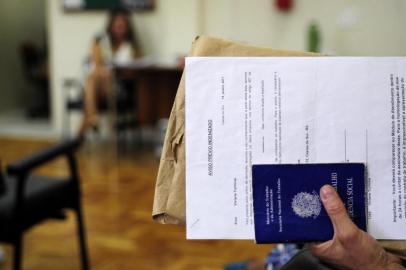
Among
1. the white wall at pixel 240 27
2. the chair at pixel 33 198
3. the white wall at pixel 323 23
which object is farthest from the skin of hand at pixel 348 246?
the white wall at pixel 323 23

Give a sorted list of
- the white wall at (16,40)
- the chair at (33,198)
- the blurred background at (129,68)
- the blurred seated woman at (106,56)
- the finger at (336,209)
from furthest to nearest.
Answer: the white wall at (16,40)
the blurred seated woman at (106,56)
the blurred background at (129,68)
the chair at (33,198)
the finger at (336,209)

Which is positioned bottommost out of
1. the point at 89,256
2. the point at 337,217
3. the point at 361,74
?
the point at 89,256

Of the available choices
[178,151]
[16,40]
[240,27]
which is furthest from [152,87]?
[178,151]

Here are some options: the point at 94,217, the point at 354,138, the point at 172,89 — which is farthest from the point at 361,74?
the point at 172,89

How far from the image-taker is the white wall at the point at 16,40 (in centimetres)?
674

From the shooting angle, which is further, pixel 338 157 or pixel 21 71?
pixel 21 71

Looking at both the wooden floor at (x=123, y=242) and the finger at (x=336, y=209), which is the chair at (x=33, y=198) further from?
the finger at (x=336, y=209)

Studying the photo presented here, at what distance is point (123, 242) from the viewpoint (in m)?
2.76

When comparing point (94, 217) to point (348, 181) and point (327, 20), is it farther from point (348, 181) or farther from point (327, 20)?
point (327, 20)

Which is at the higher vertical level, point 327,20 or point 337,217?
point 327,20

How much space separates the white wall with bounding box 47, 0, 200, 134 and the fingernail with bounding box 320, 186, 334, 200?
4658 mm

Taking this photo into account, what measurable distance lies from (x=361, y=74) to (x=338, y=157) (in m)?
0.11

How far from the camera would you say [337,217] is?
2.27 feet

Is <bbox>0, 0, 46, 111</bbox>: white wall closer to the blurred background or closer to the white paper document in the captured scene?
the blurred background
